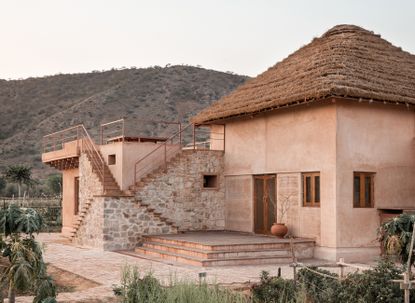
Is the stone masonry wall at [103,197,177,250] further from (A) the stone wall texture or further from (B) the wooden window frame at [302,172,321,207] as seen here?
(B) the wooden window frame at [302,172,321,207]

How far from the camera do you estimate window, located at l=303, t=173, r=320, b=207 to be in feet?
57.0

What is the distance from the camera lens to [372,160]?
1720 centimetres

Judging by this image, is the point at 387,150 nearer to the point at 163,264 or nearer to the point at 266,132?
the point at 266,132

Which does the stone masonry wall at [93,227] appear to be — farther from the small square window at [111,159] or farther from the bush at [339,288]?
the bush at [339,288]

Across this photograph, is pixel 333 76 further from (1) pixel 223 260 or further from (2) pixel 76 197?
(2) pixel 76 197

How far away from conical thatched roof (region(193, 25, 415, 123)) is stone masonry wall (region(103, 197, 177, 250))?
3836 millimetres

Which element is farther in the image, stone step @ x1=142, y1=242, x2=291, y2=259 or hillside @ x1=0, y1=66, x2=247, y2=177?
hillside @ x1=0, y1=66, x2=247, y2=177

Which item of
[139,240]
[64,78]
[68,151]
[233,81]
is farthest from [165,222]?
[64,78]

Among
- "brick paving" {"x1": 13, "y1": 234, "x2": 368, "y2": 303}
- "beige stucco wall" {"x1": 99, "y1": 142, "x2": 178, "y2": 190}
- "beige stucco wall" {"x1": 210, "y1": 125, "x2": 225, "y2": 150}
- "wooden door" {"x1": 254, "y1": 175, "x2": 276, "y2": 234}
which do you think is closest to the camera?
"brick paving" {"x1": 13, "y1": 234, "x2": 368, "y2": 303}

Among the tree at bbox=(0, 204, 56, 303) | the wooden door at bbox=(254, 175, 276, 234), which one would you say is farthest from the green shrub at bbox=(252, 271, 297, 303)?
the wooden door at bbox=(254, 175, 276, 234)

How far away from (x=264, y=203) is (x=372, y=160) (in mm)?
3900

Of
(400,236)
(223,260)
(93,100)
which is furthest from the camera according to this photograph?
(93,100)

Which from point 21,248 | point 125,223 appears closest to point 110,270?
point 125,223

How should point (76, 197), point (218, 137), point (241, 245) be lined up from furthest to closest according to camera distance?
point (76, 197)
point (218, 137)
point (241, 245)
